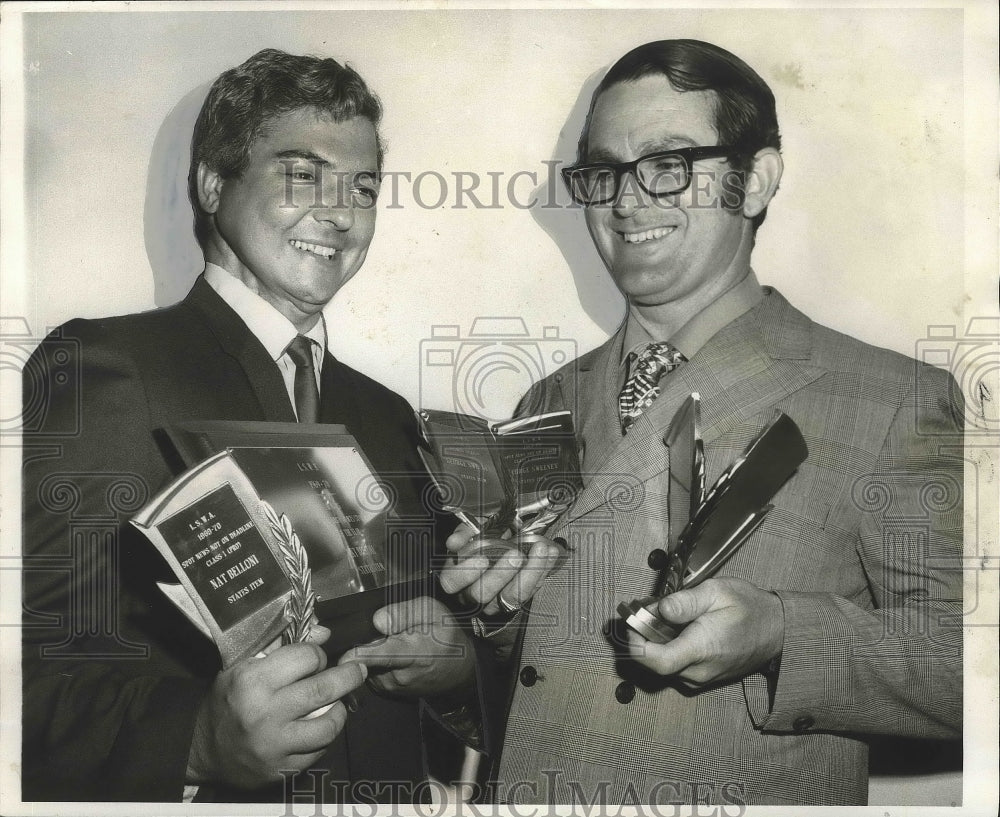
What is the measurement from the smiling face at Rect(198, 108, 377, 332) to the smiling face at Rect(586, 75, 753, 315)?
54 cm

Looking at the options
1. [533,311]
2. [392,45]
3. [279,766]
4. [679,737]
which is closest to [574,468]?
[533,311]

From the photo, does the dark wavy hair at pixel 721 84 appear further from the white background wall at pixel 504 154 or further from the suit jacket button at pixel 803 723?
the suit jacket button at pixel 803 723

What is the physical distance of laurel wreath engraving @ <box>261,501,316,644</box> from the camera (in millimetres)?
1791

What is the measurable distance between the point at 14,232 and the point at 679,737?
1.72 meters

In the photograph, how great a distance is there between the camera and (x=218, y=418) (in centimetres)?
194

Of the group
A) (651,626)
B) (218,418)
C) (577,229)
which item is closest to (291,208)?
(218,418)

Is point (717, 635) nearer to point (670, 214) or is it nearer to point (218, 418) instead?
point (670, 214)

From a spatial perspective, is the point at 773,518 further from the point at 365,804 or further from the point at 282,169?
the point at 282,169

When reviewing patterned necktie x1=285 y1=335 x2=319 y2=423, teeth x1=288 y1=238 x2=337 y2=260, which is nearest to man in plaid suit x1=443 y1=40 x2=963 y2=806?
patterned necktie x1=285 y1=335 x2=319 y2=423

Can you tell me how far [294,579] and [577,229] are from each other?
3.06 feet

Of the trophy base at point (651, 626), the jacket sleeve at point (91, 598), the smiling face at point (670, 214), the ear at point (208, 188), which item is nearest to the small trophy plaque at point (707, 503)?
the trophy base at point (651, 626)

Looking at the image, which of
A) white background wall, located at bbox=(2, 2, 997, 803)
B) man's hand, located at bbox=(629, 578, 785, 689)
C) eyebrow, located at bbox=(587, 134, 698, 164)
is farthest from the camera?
white background wall, located at bbox=(2, 2, 997, 803)

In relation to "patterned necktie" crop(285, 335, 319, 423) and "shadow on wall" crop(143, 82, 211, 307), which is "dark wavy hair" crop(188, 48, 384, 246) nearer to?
"shadow on wall" crop(143, 82, 211, 307)

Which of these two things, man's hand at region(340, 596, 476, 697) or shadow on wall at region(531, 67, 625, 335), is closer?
man's hand at region(340, 596, 476, 697)
